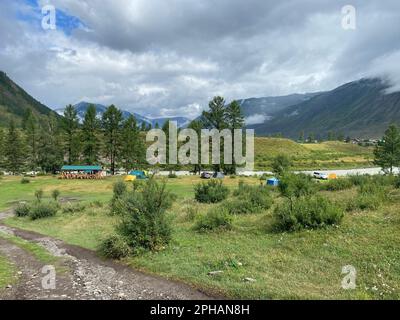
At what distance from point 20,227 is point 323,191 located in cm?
2333

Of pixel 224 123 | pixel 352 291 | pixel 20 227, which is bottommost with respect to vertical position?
pixel 20 227

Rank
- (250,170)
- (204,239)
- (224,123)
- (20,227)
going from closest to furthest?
(204,239)
(20,227)
(224,123)
(250,170)

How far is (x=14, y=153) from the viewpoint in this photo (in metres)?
84.4

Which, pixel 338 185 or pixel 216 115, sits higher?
pixel 216 115

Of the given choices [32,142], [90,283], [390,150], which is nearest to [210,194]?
[90,283]

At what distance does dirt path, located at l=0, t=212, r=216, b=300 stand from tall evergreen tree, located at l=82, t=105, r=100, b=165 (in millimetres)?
64043

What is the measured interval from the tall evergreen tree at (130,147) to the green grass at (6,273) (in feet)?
210

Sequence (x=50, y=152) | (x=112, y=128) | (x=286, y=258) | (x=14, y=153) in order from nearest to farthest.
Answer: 1. (x=286, y=258)
2. (x=112, y=128)
3. (x=50, y=152)
4. (x=14, y=153)

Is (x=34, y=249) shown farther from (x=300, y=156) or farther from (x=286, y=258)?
(x=300, y=156)

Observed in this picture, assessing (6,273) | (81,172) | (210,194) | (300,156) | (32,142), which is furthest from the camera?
(300,156)

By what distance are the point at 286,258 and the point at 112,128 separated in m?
71.1

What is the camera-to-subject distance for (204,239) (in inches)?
631

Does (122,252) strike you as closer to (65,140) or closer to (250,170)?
(65,140)
